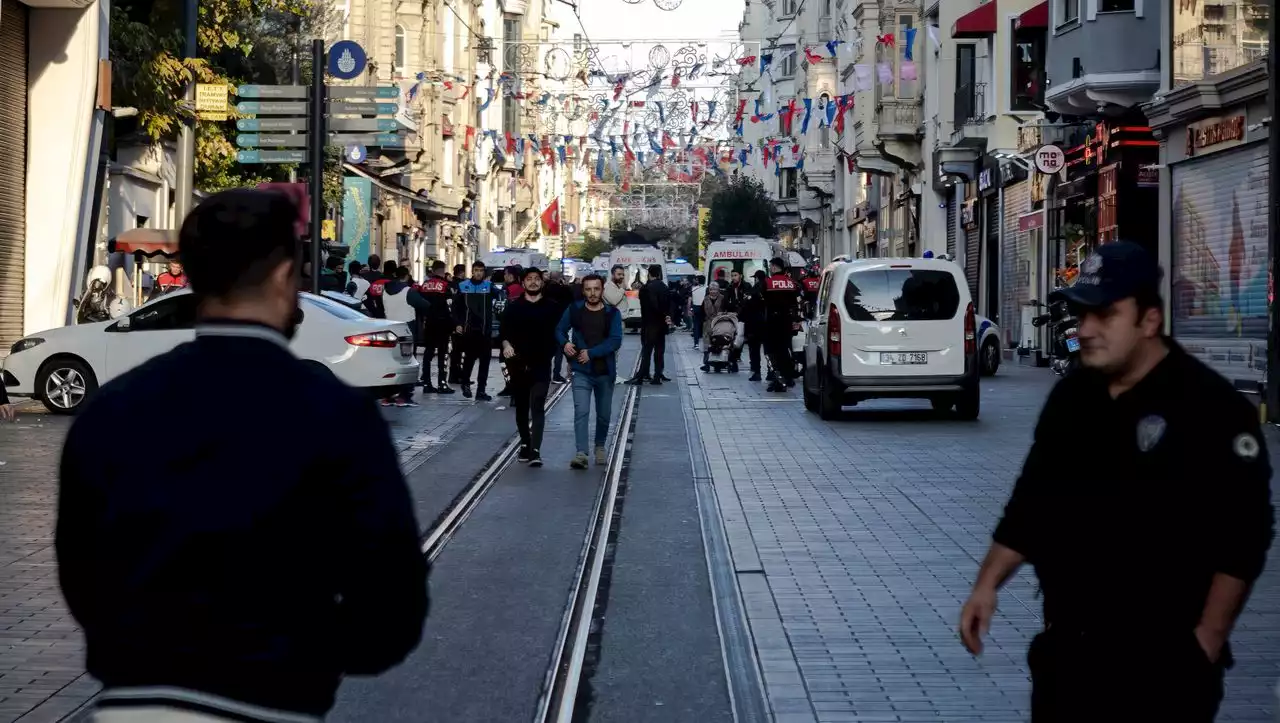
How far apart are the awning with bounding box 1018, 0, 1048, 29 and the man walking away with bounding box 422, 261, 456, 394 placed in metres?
14.4

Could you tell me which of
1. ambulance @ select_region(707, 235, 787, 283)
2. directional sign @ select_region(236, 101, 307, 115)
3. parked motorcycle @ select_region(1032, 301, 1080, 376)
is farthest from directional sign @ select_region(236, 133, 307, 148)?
ambulance @ select_region(707, 235, 787, 283)

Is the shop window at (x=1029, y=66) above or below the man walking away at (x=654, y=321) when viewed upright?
above

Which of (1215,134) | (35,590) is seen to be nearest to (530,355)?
Answer: (35,590)

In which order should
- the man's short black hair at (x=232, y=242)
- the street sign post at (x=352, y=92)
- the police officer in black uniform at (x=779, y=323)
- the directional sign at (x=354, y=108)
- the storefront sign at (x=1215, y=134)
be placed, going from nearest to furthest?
the man's short black hair at (x=232, y=242)
the street sign post at (x=352, y=92)
the directional sign at (x=354, y=108)
the storefront sign at (x=1215, y=134)
the police officer in black uniform at (x=779, y=323)

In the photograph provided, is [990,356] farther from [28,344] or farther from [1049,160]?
[28,344]

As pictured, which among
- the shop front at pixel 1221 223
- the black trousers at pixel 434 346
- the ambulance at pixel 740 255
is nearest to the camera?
the shop front at pixel 1221 223

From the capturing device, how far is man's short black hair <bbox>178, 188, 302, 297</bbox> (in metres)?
2.82

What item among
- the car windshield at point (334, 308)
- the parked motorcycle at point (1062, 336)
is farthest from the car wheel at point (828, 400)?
the car windshield at point (334, 308)

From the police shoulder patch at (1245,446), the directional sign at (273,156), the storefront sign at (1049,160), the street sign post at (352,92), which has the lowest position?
the police shoulder patch at (1245,446)

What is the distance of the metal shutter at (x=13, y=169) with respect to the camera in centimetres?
2558

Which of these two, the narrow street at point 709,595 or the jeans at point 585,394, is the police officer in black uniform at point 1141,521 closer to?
the narrow street at point 709,595

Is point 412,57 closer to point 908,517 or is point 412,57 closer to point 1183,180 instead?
point 1183,180

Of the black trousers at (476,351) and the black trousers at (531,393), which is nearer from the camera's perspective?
the black trousers at (531,393)

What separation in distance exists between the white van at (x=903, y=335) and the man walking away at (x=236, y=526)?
17.9m
